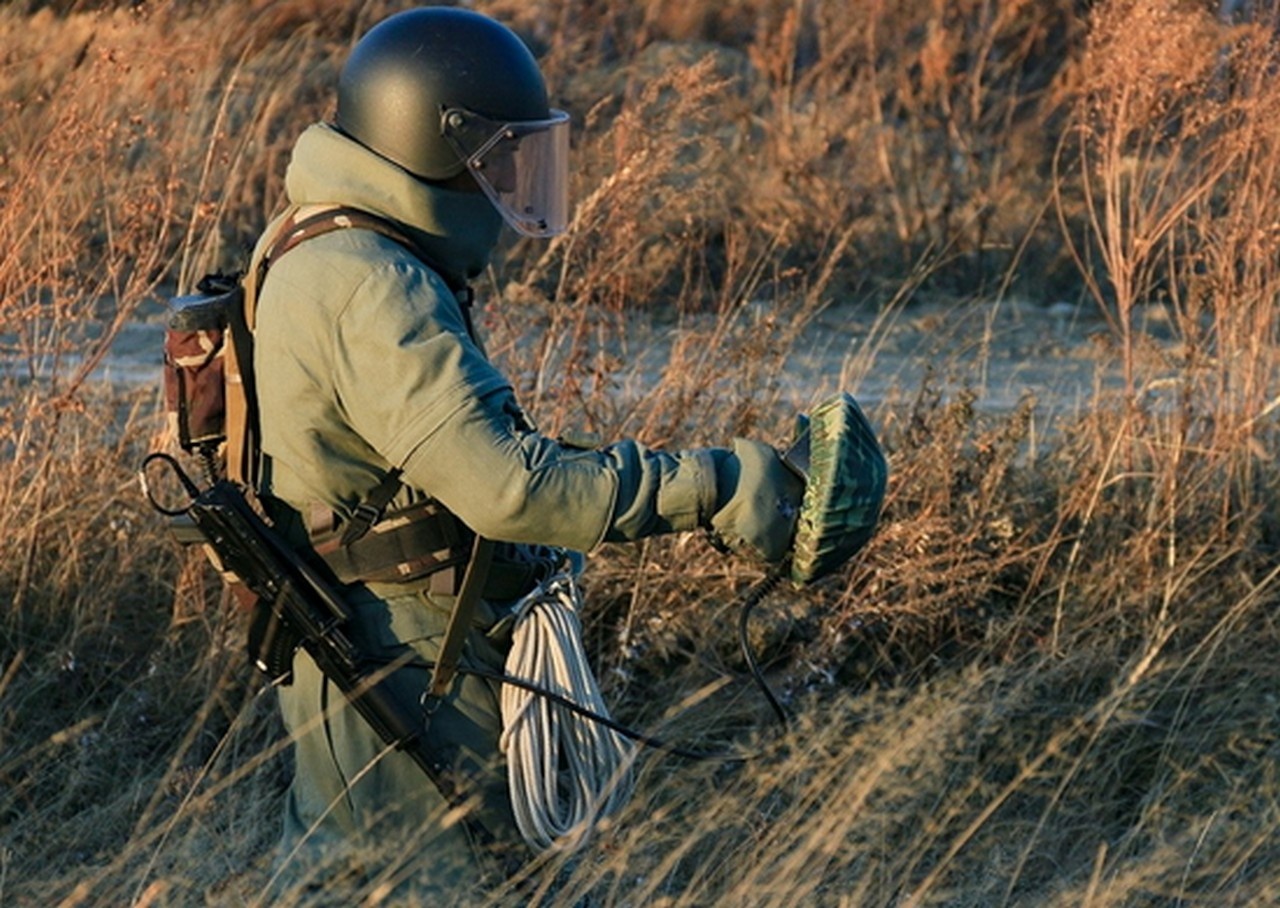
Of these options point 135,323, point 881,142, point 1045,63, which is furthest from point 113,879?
point 1045,63

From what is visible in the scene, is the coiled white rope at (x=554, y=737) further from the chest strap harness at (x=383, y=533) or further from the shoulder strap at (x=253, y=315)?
the shoulder strap at (x=253, y=315)

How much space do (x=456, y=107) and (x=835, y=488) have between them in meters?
0.83

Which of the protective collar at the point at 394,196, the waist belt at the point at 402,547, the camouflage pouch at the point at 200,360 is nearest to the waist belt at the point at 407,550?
the waist belt at the point at 402,547

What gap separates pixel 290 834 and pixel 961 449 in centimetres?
286

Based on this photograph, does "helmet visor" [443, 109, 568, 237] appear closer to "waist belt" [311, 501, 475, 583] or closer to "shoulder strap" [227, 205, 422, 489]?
"shoulder strap" [227, 205, 422, 489]

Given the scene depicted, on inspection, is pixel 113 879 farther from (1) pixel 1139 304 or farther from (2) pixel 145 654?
(1) pixel 1139 304

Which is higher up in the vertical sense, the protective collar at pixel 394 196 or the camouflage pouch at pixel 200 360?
the protective collar at pixel 394 196

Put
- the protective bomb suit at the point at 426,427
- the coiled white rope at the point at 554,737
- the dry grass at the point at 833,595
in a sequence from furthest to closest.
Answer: the dry grass at the point at 833,595 → the coiled white rope at the point at 554,737 → the protective bomb suit at the point at 426,427

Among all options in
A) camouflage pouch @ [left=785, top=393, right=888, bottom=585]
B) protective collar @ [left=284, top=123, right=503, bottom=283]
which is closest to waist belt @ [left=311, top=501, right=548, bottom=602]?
protective collar @ [left=284, top=123, right=503, bottom=283]

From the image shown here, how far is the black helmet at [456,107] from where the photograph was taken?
9.46ft

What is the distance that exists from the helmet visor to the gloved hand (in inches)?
21.2

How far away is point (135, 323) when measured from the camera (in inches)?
348

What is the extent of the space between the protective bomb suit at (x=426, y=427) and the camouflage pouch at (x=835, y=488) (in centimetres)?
4

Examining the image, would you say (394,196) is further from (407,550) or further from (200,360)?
(407,550)
